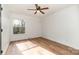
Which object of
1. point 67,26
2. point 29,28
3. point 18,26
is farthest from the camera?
point 29,28

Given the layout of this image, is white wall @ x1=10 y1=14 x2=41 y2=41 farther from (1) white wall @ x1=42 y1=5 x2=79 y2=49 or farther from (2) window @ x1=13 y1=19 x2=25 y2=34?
(1) white wall @ x1=42 y1=5 x2=79 y2=49

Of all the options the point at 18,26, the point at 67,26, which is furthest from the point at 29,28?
the point at 67,26

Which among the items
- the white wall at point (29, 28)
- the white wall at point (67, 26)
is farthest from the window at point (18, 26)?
the white wall at point (67, 26)

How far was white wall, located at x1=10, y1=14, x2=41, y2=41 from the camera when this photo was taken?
4.44 m

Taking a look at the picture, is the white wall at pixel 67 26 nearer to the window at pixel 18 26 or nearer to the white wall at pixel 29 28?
the white wall at pixel 29 28

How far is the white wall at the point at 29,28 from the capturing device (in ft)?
14.6

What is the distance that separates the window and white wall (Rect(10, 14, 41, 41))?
0.20 metres

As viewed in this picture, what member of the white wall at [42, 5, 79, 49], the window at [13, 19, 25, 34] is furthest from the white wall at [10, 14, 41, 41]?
the white wall at [42, 5, 79, 49]

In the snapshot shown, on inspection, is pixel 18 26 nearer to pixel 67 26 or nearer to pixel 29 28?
pixel 29 28

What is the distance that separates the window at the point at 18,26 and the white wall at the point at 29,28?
205mm

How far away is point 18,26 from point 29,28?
0.97 metres

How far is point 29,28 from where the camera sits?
208 inches

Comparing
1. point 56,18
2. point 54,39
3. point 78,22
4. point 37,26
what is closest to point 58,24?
point 56,18
